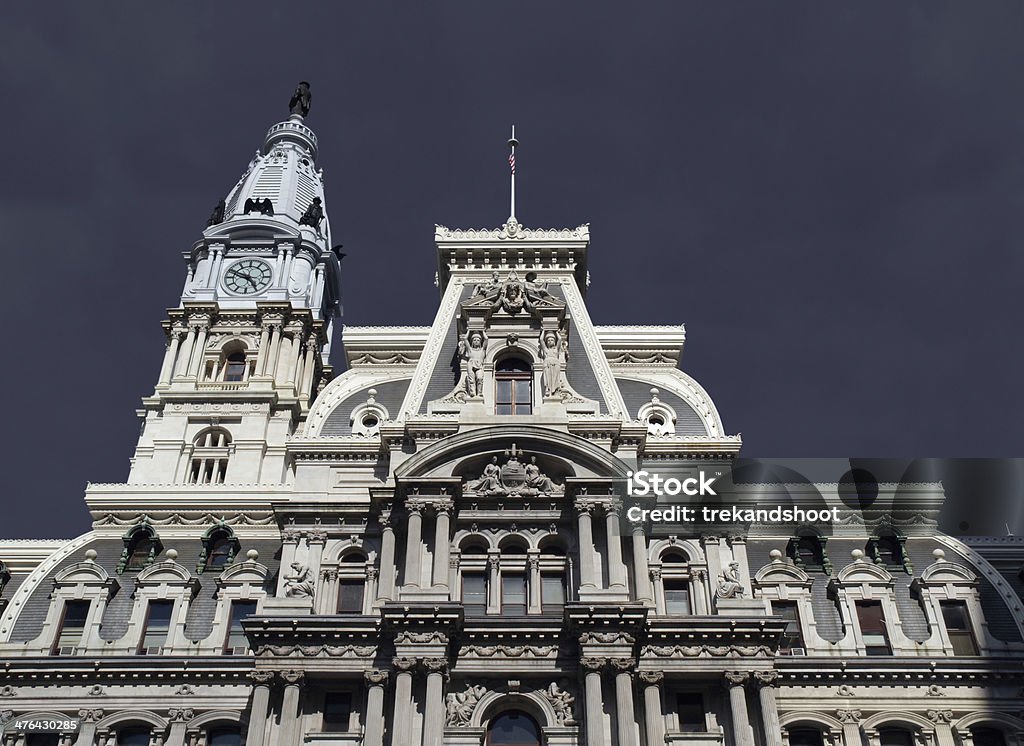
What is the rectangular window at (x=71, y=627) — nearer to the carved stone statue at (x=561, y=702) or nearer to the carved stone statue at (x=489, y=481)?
the carved stone statue at (x=489, y=481)

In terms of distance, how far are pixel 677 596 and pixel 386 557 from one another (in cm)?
1048

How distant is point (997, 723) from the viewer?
42.8m

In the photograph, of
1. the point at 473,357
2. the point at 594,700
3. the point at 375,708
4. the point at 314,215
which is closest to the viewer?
the point at 594,700

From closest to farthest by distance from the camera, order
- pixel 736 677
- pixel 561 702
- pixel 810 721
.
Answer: pixel 561 702 → pixel 736 677 → pixel 810 721

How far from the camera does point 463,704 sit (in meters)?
40.7

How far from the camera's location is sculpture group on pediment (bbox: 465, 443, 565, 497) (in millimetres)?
45438

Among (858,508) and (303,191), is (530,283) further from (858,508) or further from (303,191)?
(303,191)

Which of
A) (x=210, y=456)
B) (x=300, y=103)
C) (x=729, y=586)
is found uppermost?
(x=300, y=103)

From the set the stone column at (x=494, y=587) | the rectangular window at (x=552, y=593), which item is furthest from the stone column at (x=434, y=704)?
the rectangular window at (x=552, y=593)

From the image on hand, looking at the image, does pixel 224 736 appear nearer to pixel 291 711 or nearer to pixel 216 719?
pixel 216 719

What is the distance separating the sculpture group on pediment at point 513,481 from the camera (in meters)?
45.4

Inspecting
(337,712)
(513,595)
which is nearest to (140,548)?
(337,712)

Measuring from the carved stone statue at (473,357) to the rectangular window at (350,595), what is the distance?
8.56 m

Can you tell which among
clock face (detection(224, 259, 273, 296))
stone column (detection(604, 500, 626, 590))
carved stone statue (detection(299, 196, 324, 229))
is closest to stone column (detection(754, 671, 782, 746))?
stone column (detection(604, 500, 626, 590))
